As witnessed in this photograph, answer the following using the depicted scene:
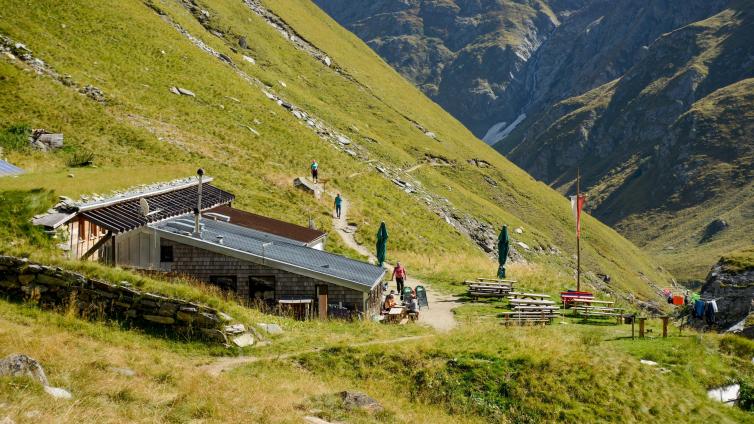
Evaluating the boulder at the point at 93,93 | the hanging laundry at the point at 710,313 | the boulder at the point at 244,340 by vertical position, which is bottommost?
the hanging laundry at the point at 710,313

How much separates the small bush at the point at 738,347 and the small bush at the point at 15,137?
3777 centimetres

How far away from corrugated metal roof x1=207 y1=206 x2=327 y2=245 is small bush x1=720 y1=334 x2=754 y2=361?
17.9m

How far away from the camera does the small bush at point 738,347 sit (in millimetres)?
25578

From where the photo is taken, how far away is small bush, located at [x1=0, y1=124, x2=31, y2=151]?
4222 cm

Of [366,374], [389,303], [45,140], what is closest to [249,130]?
[45,140]

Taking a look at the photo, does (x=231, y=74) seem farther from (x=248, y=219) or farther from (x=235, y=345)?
(x=235, y=345)

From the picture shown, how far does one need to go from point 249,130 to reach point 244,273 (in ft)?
139

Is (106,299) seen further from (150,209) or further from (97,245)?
(150,209)

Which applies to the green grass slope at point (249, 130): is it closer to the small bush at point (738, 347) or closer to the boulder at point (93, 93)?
the boulder at point (93, 93)

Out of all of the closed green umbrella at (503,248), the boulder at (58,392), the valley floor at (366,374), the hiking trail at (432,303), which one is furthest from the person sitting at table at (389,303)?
the boulder at (58,392)

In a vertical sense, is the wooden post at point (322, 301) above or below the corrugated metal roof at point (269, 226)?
below

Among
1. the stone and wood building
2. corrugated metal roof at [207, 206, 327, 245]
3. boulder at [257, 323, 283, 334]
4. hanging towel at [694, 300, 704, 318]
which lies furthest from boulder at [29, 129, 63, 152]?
hanging towel at [694, 300, 704, 318]

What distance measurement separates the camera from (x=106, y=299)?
1975 centimetres

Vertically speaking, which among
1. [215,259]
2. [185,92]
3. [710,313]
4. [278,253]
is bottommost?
[710,313]
